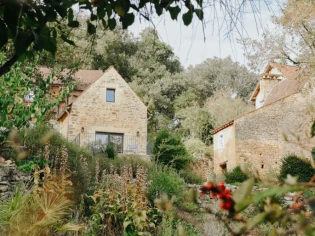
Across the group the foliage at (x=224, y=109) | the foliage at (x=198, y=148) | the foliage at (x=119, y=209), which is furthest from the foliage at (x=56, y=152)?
the foliage at (x=224, y=109)

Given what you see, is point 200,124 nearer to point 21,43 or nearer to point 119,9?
point 119,9

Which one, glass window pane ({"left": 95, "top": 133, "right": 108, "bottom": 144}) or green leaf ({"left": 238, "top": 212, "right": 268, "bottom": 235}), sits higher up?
glass window pane ({"left": 95, "top": 133, "right": 108, "bottom": 144})

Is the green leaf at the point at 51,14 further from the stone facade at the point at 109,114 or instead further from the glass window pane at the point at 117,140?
the glass window pane at the point at 117,140

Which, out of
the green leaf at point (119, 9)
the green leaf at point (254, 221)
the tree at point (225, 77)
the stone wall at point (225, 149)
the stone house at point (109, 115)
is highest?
the tree at point (225, 77)

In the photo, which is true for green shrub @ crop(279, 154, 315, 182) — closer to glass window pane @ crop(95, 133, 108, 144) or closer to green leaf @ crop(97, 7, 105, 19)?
glass window pane @ crop(95, 133, 108, 144)

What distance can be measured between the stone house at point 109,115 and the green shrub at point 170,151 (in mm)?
2690

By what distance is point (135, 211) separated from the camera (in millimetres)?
8055

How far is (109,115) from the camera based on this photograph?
27.2 m

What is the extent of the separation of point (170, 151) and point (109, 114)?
4712 mm

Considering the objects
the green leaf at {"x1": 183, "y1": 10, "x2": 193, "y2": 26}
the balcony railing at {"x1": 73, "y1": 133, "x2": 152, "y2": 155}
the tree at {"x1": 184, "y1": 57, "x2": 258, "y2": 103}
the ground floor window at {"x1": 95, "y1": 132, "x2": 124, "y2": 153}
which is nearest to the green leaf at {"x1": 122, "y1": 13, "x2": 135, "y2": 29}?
the green leaf at {"x1": 183, "y1": 10, "x2": 193, "y2": 26}

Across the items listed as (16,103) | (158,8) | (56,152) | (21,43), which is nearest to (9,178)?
(16,103)

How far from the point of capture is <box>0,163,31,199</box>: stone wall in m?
10.9

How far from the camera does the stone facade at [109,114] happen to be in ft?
88.0

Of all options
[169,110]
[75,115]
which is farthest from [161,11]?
[169,110]
